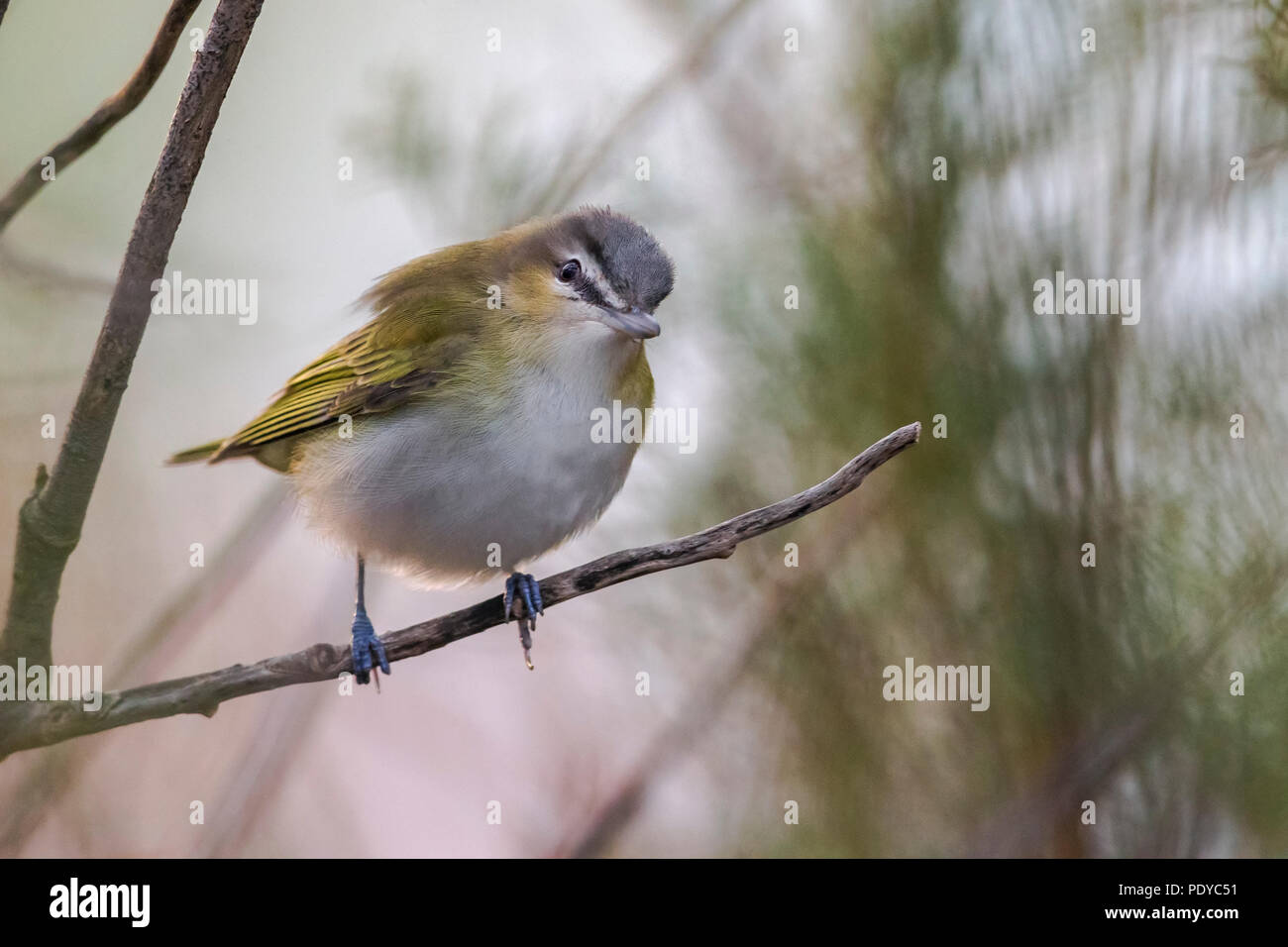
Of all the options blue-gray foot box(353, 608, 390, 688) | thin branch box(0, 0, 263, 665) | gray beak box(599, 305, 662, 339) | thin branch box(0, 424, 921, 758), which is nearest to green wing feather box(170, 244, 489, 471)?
gray beak box(599, 305, 662, 339)

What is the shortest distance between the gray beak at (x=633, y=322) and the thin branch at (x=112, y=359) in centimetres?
65

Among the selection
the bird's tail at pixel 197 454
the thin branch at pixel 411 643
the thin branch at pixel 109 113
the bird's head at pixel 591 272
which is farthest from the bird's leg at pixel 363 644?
the thin branch at pixel 109 113

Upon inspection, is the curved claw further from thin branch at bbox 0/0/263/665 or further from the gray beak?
the gray beak

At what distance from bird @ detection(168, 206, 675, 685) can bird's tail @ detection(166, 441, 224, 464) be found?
75mm

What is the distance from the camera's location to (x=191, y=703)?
1258 millimetres

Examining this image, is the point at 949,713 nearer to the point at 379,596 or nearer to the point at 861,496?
the point at 861,496

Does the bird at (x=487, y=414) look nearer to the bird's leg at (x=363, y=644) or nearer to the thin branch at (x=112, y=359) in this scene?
the bird's leg at (x=363, y=644)

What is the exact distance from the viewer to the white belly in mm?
1623

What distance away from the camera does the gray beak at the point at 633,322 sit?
152cm

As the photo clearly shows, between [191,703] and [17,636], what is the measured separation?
0.20 meters

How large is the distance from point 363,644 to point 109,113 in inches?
34.2

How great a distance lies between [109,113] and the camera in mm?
1144

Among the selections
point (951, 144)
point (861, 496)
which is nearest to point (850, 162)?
point (951, 144)

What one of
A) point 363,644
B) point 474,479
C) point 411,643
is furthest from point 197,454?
point 411,643
